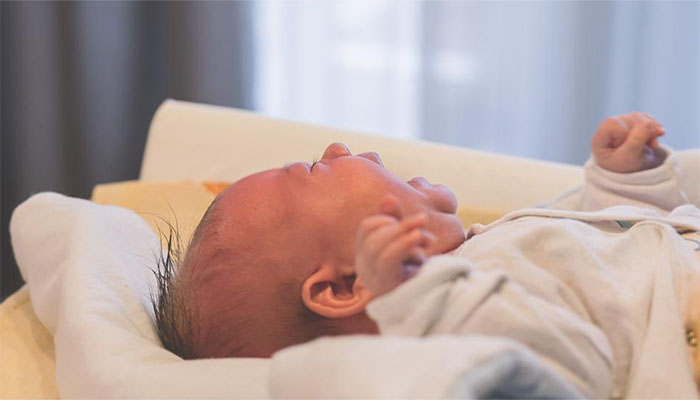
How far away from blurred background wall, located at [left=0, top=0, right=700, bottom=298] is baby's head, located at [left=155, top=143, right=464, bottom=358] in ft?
3.87

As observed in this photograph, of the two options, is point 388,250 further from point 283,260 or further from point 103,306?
point 103,306

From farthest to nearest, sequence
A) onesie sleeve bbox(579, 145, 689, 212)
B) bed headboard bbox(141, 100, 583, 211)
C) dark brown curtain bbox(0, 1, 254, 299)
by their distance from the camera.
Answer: dark brown curtain bbox(0, 1, 254, 299) → bed headboard bbox(141, 100, 583, 211) → onesie sleeve bbox(579, 145, 689, 212)

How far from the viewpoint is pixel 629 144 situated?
1072 mm

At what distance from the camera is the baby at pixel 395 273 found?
0.62m

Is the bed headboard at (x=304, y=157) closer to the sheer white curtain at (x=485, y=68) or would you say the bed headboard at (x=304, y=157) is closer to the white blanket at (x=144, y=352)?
the white blanket at (x=144, y=352)

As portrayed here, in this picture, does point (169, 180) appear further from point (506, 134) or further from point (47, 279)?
point (506, 134)

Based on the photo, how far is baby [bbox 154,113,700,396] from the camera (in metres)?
0.62

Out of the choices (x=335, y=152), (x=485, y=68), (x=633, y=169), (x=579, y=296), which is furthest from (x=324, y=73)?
(x=579, y=296)

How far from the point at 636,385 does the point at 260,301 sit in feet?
1.04

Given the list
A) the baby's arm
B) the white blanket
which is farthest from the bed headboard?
the white blanket

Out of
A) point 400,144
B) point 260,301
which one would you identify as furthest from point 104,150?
point 260,301

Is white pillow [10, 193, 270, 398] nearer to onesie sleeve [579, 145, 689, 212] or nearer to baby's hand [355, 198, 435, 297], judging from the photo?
baby's hand [355, 198, 435, 297]

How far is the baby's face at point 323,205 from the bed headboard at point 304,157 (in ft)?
1.11

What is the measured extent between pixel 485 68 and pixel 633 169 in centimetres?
96
